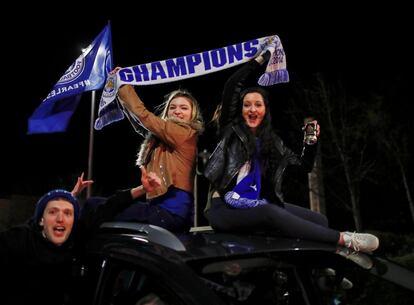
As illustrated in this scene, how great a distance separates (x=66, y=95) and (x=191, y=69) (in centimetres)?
201

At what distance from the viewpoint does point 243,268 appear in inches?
84.2

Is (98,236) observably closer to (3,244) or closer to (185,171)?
(3,244)

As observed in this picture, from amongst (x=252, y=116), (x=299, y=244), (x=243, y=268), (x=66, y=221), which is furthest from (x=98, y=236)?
(x=252, y=116)

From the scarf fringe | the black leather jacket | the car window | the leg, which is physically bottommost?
the car window

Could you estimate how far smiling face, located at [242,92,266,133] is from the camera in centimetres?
339

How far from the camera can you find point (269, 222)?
280 centimetres

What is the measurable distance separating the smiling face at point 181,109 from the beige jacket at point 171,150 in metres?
0.08

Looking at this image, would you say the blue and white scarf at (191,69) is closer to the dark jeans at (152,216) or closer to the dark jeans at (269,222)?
the dark jeans at (152,216)

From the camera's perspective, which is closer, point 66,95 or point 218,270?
point 218,270

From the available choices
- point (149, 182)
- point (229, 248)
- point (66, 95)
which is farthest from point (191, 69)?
point (229, 248)

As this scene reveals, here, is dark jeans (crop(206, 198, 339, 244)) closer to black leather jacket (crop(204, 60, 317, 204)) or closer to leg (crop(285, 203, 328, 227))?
leg (crop(285, 203, 328, 227))

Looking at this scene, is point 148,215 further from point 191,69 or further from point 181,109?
point 191,69

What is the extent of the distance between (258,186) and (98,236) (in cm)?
105

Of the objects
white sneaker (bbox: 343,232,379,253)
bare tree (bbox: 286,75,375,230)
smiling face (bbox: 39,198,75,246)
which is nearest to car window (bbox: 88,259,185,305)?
smiling face (bbox: 39,198,75,246)
